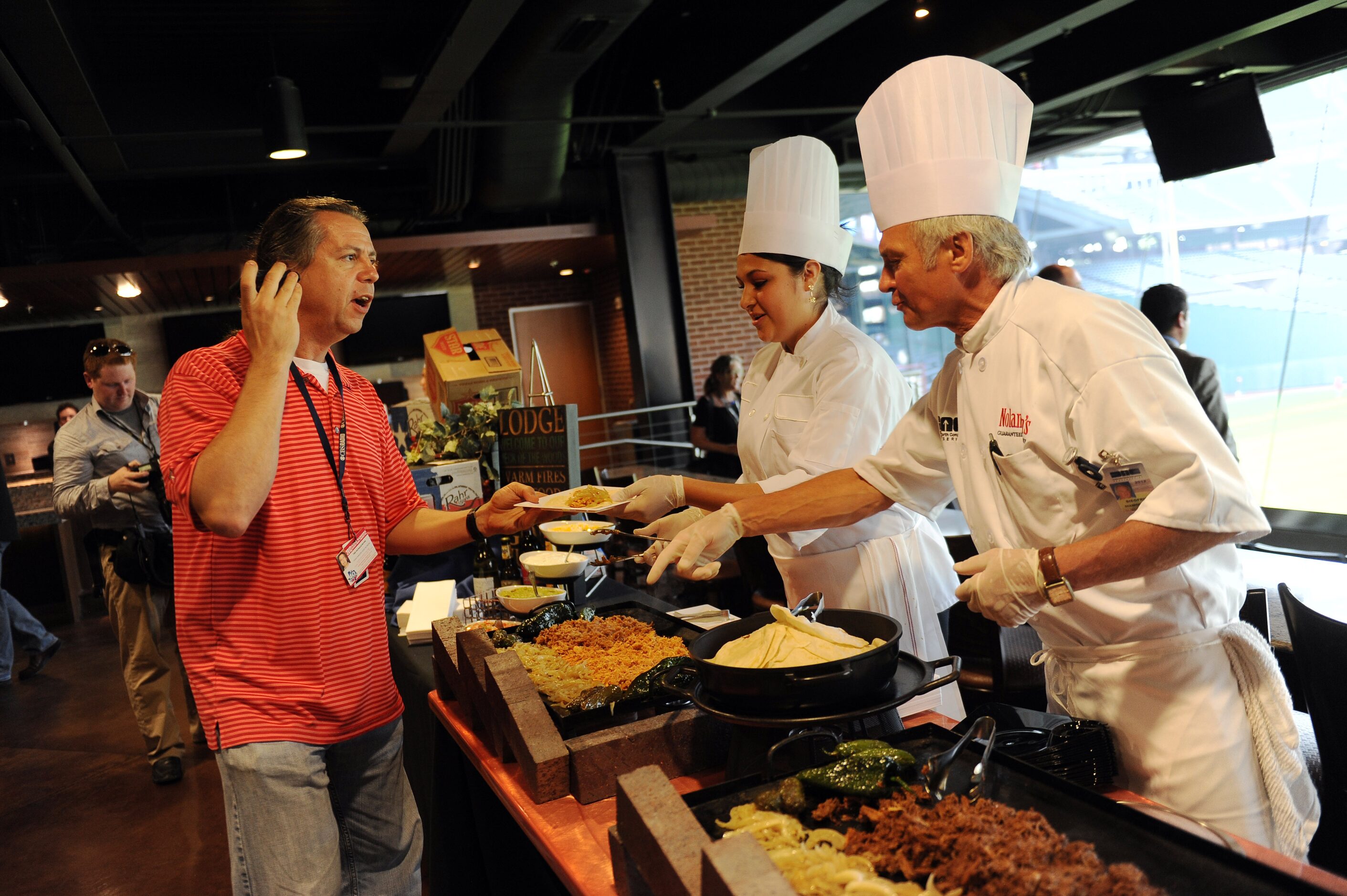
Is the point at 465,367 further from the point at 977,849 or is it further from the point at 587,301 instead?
the point at 587,301

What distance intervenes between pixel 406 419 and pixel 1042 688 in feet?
12.0

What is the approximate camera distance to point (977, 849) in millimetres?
886

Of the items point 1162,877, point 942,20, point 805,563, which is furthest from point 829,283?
point 942,20

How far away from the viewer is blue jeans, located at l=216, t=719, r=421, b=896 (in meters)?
1.62

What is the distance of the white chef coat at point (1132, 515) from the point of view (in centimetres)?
125

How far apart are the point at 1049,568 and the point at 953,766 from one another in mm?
316

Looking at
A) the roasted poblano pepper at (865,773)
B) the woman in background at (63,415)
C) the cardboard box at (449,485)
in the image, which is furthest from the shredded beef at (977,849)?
the woman in background at (63,415)

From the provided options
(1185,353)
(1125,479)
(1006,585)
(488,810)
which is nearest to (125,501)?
(488,810)

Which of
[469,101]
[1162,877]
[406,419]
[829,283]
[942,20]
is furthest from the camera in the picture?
[469,101]

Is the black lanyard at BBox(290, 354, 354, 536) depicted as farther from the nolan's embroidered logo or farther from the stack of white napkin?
the nolan's embroidered logo

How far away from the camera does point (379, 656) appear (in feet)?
5.99

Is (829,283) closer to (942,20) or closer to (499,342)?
(499,342)

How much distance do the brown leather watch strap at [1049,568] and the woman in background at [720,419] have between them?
19.5 feet

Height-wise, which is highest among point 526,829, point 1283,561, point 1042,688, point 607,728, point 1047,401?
point 1047,401
